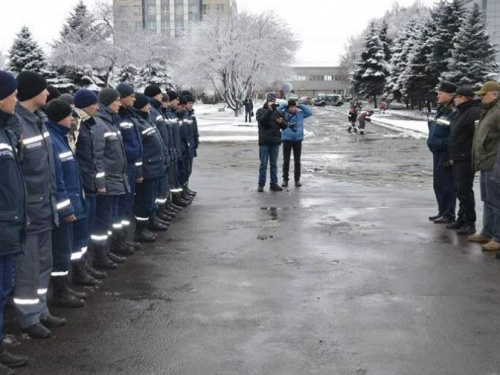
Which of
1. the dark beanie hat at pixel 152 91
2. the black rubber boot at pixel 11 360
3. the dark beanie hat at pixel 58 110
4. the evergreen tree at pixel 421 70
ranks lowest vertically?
the black rubber boot at pixel 11 360

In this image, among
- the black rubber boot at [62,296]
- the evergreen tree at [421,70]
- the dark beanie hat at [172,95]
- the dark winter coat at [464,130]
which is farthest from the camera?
the evergreen tree at [421,70]

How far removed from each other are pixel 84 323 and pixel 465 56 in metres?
44.5

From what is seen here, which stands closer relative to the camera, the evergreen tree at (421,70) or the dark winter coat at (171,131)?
the dark winter coat at (171,131)

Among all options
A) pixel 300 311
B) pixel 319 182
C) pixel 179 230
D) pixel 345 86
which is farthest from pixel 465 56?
pixel 345 86

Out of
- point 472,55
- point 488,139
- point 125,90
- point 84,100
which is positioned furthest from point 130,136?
point 472,55

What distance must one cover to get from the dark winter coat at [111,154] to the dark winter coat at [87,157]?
0.90 feet

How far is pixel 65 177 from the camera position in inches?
217

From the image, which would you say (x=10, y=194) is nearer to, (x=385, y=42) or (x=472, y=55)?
(x=472, y=55)

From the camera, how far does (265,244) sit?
8.11 m

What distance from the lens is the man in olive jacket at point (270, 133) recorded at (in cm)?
1256

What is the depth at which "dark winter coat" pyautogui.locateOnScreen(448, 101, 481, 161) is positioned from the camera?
27.9ft

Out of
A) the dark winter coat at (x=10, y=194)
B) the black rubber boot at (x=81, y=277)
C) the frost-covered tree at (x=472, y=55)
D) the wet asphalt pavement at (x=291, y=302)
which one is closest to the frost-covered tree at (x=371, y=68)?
the frost-covered tree at (x=472, y=55)

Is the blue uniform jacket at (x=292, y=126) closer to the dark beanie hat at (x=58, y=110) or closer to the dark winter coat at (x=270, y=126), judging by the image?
the dark winter coat at (x=270, y=126)

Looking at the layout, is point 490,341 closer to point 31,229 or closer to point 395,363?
point 395,363
